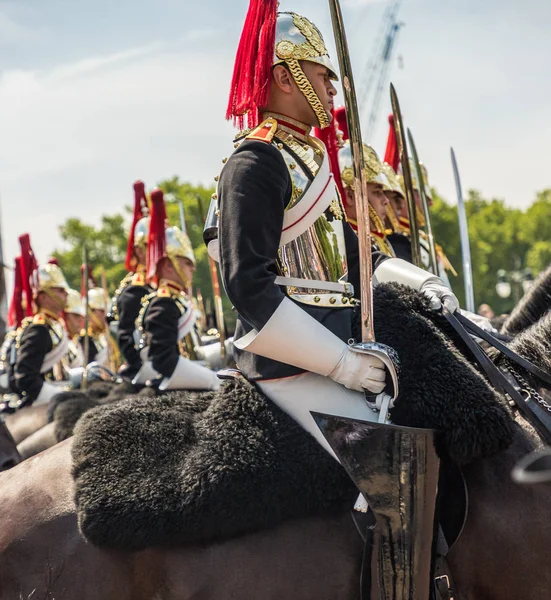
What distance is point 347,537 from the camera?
352 cm

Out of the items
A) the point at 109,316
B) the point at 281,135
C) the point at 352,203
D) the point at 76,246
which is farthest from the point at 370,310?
the point at 76,246

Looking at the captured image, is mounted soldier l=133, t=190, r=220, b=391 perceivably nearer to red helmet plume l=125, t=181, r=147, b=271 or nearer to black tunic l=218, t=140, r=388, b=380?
red helmet plume l=125, t=181, r=147, b=271

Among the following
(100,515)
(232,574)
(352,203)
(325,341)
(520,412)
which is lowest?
(232,574)

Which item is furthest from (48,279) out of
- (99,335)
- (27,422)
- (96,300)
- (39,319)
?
(99,335)

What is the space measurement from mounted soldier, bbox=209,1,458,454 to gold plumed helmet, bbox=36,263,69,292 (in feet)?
26.6

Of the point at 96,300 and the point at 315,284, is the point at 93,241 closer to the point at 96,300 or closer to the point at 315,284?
the point at 96,300

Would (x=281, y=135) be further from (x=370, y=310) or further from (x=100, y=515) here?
(x=100, y=515)

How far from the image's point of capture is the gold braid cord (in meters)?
3.81

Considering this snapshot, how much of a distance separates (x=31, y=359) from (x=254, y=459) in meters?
7.26

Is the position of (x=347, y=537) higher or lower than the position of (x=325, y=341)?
lower

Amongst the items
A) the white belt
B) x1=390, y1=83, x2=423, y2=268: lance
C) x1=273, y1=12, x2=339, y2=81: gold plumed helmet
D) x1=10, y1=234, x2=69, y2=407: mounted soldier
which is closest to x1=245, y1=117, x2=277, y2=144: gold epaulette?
x1=273, y1=12, x2=339, y2=81: gold plumed helmet

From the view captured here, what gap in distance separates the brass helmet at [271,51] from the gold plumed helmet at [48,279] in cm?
814

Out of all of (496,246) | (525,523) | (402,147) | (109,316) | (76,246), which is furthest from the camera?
(496,246)

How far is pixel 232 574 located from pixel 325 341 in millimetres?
939
